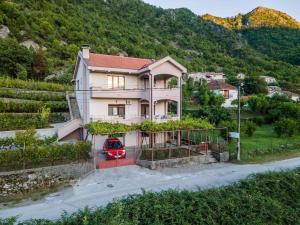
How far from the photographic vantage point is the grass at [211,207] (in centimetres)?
1052

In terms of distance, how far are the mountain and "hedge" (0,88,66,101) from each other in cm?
10249

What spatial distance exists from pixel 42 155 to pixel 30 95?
1651 centimetres

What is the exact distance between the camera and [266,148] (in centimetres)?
2630

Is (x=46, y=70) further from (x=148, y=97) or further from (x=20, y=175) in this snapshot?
(x=20, y=175)

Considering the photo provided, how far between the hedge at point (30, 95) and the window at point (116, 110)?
32.7 ft

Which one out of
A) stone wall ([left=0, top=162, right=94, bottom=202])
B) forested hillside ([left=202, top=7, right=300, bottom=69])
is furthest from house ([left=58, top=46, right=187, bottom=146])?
forested hillside ([left=202, top=7, right=300, bottom=69])

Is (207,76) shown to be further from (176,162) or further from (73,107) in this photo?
(176,162)

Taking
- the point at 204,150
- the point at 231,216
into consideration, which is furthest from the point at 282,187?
the point at 204,150

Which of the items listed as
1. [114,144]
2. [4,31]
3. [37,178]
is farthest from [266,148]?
[4,31]

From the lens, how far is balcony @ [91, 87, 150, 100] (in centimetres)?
2495

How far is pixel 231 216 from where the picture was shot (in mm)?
13039

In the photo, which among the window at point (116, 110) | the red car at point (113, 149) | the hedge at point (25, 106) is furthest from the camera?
the hedge at point (25, 106)

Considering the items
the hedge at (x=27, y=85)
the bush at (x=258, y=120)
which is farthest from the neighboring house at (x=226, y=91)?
the hedge at (x=27, y=85)

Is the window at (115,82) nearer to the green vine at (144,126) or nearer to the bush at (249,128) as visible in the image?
the green vine at (144,126)
